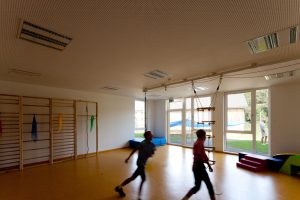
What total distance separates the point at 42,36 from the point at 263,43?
336 cm

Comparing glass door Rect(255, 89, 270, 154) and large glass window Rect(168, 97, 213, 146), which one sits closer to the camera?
glass door Rect(255, 89, 270, 154)

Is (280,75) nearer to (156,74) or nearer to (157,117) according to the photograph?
(156,74)

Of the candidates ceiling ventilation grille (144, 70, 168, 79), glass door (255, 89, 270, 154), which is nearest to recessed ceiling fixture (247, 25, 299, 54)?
ceiling ventilation grille (144, 70, 168, 79)

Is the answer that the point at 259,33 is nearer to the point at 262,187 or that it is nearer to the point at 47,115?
the point at 262,187

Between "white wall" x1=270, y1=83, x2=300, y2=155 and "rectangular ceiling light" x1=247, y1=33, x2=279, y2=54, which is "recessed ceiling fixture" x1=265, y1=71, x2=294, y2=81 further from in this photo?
"rectangular ceiling light" x1=247, y1=33, x2=279, y2=54

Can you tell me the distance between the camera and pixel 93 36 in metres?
2.47

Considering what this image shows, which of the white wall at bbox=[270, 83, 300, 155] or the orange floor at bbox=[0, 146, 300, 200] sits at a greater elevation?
the white wall at bbox=[270, 83, 300, 155]

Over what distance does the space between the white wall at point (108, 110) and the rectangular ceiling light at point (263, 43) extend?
A: 6.18 m

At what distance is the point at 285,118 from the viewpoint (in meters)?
5.83

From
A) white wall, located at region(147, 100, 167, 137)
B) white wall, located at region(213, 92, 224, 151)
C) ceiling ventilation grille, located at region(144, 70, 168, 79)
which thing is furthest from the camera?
white wall, located at region(147, 100, 167, 137)

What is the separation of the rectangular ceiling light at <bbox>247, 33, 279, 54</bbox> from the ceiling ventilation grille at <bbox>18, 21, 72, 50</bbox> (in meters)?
2.84

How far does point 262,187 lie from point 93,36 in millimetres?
4519

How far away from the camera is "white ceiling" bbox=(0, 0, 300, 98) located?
6.00ft

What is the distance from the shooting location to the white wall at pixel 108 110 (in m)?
5.81
